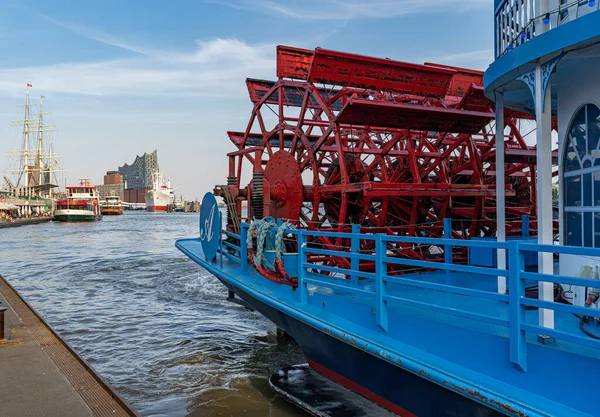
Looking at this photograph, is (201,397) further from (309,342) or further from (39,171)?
(39,171)

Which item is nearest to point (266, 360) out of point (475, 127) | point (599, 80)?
point (599, 80)

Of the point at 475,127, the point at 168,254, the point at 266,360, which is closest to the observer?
the point at 266,360

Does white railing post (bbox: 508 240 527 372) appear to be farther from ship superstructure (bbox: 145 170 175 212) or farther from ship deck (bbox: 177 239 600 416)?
ship superstructure (bbox: 145 170 175 212)

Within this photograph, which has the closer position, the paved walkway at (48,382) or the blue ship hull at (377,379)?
the blue ship hull at (377,379)

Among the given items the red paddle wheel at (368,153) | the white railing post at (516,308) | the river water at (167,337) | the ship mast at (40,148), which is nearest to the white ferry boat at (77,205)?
the ship mast at (40,148)

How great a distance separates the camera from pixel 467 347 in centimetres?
321

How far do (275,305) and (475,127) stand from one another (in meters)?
6.00

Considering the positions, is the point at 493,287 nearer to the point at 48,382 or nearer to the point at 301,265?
the point at 301,265

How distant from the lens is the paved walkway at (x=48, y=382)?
12.3ft

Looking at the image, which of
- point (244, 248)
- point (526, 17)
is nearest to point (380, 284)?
point (526, 17)

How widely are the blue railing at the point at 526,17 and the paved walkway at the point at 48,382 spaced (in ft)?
12.3

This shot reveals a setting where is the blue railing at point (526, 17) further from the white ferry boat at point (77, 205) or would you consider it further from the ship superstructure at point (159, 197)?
the ship superstructure at point (159, 197)

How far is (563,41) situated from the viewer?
310 cm

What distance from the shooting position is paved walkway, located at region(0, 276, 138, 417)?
374cm
